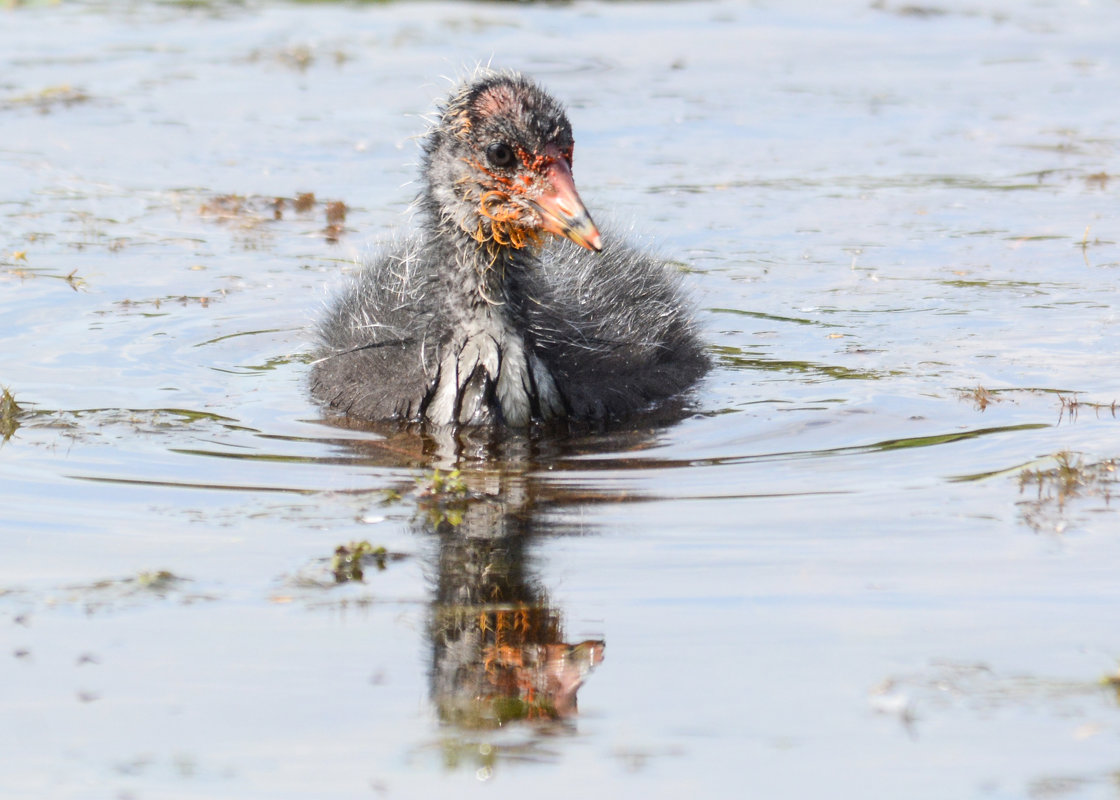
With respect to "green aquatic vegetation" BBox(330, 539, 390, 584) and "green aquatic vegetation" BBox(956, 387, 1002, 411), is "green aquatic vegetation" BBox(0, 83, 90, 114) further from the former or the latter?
"green aquatic vegetation" BBox(330, 539, 390, 584)

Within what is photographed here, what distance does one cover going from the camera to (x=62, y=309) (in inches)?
325

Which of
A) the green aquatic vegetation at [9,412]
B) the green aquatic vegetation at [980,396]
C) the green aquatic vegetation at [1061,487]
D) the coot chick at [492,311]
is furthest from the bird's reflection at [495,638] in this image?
the green aquatic vegetation at [980,396]

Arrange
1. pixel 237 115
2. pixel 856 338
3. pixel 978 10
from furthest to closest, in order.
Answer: pixel 978 10, pixel 237 115, pixel 856 338

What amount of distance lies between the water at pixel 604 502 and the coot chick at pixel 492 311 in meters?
0.23

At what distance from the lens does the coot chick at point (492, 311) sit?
6.24 meters

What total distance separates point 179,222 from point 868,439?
17.5 feet

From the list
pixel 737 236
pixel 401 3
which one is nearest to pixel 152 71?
pixel 401 3

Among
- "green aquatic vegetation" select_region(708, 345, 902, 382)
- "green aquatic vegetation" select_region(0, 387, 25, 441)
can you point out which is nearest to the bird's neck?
"green aquatic vegetation" select_region(708, 345, 902, 382)

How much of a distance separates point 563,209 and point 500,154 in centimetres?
35

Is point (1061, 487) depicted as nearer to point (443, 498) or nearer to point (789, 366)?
point (443, 498)

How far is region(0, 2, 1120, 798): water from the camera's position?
12.3ft

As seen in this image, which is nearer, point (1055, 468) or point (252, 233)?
point (1055, 468)

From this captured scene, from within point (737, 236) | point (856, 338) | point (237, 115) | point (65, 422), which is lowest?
point (65, 422)

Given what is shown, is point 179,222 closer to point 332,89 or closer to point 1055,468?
point 332,89
